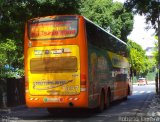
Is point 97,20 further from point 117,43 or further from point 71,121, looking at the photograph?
point 71,121

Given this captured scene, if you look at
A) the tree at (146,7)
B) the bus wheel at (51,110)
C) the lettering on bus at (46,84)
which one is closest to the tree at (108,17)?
the tree at (146,7)

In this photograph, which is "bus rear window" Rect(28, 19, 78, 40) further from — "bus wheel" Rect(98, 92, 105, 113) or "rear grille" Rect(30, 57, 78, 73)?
"bus wheel" Rect(98, 92, 105, 113)

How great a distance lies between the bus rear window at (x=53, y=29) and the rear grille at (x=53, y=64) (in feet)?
2.96

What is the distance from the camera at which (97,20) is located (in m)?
43.9

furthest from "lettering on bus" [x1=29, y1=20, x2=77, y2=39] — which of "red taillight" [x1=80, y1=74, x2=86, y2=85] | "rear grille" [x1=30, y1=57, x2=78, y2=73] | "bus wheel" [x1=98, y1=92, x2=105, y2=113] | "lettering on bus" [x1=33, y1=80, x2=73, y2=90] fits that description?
"bus wheel" [x1=98, y1=92, x2=105, y2=113]

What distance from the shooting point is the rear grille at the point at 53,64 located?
718 inches

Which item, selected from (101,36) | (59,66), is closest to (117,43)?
(101,36)

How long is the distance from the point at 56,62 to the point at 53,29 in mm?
1354

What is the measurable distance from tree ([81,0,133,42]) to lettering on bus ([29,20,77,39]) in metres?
23.0

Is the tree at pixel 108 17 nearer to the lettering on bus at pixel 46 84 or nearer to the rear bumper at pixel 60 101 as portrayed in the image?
the lettering on bus at pixel 46 84

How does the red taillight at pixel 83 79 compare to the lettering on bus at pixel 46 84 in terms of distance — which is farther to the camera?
the lettering on bus at pixel 46 84

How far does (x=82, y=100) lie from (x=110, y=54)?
618 cm

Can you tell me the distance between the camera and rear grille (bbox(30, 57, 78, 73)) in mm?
18234

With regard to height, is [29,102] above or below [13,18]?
below
